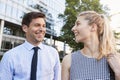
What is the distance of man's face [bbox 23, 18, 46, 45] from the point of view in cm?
373

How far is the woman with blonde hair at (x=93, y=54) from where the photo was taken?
A: 2.90 metres

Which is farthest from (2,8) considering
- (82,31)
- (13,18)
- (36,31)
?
(82,31)

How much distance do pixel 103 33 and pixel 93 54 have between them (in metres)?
0.28

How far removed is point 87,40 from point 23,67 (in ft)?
3.55

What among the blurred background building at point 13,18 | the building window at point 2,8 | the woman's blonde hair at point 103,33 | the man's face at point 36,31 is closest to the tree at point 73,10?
the blurred background building at point 13,18

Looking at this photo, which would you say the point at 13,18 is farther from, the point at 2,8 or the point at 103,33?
the point at 103,33

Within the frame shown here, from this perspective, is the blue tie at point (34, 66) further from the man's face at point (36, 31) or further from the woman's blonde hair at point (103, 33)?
the woman's blonde hair at point (103, 33)

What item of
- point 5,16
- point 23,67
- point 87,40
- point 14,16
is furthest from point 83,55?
point 14,16

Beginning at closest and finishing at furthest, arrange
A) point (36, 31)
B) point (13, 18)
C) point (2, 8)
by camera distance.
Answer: point (36, 31), point (2, 8), point (13, 18)

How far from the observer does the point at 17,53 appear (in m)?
3.71

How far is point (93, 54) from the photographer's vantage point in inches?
119

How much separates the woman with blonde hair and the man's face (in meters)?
0.81

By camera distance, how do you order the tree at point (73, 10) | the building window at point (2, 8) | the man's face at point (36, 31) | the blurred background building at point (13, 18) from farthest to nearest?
the tree at point (73, 10) < the blurred background building at point (13, 18) < the building window at point (2, 8) < the man's face at point (36, 31)

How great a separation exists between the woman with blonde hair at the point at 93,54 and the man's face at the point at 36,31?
81 cm
